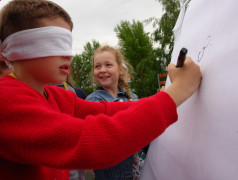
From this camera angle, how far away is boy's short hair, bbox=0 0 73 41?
729mm

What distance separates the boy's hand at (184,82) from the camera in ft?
2.02

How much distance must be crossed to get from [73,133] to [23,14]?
50cm

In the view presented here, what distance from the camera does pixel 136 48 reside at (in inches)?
469

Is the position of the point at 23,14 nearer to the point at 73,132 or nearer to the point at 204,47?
the point at 73,132

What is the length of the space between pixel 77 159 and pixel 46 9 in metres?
0.56

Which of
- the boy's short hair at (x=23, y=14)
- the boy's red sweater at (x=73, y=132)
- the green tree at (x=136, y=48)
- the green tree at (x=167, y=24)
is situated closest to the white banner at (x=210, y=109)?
the boy's red sweater at (x=73, y=132)

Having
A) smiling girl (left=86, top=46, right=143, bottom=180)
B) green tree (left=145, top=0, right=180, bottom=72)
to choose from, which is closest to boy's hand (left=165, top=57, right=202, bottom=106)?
smiling girl (left=86, top=46, right=143, bottom=180)

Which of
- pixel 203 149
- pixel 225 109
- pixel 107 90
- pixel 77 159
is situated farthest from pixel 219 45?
pixel 107 90

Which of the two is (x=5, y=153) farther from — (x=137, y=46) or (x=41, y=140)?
(x=137, y=46)

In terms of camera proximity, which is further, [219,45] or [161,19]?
[161,19]

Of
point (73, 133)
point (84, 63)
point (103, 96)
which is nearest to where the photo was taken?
point (73, 133)

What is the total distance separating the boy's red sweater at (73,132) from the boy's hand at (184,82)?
4 centimetres

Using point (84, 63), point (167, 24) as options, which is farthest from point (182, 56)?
point (84, 63)

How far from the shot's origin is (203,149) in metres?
0.59
